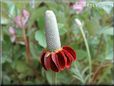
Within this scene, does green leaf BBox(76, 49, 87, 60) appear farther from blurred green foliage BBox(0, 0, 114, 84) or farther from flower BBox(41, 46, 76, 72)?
flower BBox(41, 46, 76, 72)

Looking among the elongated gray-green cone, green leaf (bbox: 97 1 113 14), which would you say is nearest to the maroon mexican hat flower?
the elongated gray-green cone

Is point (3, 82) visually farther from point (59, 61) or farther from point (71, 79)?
point (59, 61)

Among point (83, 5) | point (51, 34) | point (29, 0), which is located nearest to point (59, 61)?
point (51, 34)

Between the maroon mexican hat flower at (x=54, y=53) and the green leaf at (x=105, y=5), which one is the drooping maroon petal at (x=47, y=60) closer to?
the maroon mexican hat flower at (x=54, y=53)

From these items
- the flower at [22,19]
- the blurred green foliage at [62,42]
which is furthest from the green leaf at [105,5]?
the flower at [22,19]

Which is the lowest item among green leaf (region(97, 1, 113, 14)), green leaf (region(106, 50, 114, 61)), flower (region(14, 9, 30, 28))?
green leaf (region(106, 50, 114, 61))

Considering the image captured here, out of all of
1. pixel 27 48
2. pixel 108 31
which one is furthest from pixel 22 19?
pixel 108 31

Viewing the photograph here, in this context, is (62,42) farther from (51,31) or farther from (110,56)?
(51,31)
